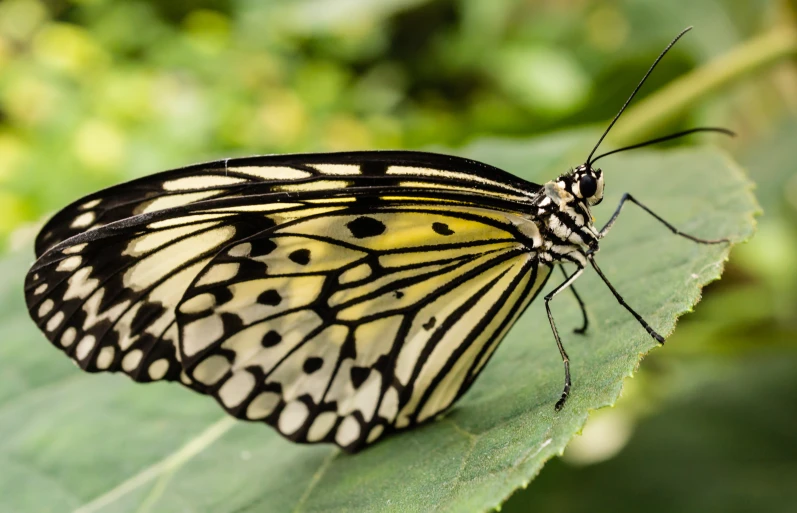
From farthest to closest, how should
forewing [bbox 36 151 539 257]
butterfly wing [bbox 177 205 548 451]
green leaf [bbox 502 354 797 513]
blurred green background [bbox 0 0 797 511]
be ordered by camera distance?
blurred green background [bbox 0 0 797 511], green leaf [bbox 502 354 797 513], butterfly wing [bbox 177 205 548 451], forewing [bbox 36 151 539 257]

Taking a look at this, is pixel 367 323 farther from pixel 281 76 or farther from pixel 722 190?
pixel 281 76

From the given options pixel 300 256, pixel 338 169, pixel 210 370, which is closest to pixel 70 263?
pixel 210 370

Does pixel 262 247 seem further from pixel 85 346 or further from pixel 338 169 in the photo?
pixel 85 346

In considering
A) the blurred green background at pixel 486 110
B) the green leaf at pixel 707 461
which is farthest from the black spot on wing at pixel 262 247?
the green leaf at pixel 707 461

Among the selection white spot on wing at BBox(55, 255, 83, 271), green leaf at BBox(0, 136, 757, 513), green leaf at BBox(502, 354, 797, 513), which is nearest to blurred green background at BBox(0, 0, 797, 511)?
green leaf at BBox(502, 354, 797, 513)

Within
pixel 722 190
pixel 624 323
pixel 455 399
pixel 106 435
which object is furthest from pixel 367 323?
pixel 722 190

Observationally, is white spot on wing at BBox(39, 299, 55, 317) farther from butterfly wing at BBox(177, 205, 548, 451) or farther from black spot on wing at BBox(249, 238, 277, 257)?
black spot on wing at BBox(249, 238, 277, 257)

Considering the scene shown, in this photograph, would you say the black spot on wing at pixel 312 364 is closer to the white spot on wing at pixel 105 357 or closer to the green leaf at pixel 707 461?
the white spot on wing at pixel 105 357
